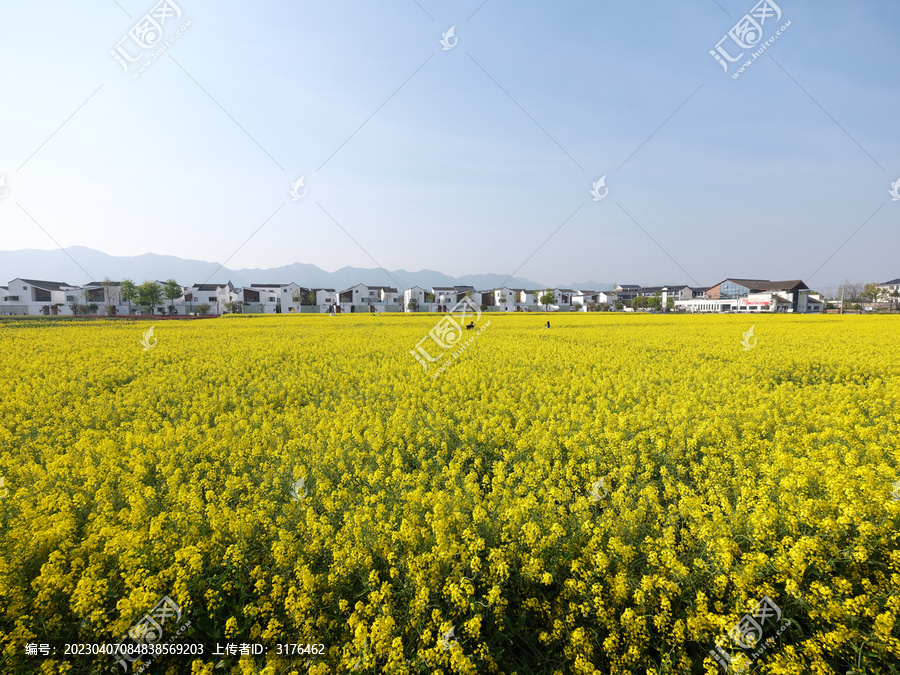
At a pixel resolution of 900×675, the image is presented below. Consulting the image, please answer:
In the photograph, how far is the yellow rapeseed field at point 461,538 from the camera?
3.29m

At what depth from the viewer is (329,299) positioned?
99.4 meters

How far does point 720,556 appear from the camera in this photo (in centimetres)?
370

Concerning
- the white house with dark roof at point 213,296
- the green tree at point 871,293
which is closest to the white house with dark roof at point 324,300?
the white house with dark roof at point 213,296

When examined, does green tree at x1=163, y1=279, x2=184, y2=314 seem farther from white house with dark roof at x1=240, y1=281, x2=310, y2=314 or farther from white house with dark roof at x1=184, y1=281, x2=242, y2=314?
white house with dark roof at x1=240, y1=281, x2=310, y2=314

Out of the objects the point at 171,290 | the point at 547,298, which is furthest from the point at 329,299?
the point at 547,298

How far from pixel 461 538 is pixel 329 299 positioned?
10052 centimetres

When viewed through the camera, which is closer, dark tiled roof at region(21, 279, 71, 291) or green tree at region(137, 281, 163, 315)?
green tree at region(137, 281, 163, 315)

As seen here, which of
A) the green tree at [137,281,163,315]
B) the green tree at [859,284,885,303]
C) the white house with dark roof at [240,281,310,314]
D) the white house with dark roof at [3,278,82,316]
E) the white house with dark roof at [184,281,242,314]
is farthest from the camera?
the white house with dark roof at [240,281,310,314]

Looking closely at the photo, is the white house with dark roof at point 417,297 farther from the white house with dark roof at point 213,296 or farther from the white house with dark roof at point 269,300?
the white house with dark roof at point 213,296

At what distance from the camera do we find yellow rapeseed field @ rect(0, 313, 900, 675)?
129 inches

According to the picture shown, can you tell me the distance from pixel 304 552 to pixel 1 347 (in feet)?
80.1

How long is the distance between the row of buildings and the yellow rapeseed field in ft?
265

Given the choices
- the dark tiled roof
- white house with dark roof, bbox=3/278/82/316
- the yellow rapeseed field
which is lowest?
the yellow rapeseed field

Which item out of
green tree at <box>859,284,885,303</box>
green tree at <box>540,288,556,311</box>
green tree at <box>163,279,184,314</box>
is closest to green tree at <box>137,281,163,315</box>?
green tree at <box>163,279,184,314</box>
